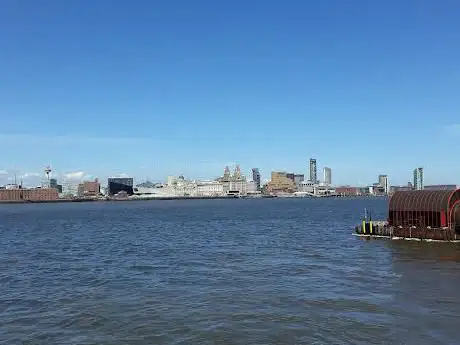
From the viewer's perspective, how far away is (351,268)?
40344 millimetres

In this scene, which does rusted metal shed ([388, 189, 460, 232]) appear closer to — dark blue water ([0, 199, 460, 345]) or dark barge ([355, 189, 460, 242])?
dark barge ([355, 189, 460, 242])

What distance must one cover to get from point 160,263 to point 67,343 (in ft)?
76.9

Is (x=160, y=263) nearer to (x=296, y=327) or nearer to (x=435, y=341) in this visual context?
(x=296, y=327)

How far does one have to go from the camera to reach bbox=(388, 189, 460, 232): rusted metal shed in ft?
181

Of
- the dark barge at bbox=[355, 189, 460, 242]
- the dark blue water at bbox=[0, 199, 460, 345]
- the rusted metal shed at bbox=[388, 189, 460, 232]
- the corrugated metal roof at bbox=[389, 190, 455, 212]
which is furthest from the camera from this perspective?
the corrugated metal roof at bbox=[389, 190, 455, 212]

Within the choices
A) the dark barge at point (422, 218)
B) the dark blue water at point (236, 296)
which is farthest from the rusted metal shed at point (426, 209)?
the dark blue water at point (236, 296)

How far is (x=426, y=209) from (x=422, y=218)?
131 centimetres

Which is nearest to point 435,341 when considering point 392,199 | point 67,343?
point 67,343

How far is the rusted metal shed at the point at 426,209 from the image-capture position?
55.2 meters

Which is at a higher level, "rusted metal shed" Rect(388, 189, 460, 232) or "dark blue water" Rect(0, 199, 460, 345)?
"rusted metal shed" Rect(388, 189, 460, 232)

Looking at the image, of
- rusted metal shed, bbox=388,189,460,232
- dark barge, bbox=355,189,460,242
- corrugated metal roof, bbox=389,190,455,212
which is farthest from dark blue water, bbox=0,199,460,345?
corrugated metal roof, bbox=389,190,455,212

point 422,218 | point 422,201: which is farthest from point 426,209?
point 422,218

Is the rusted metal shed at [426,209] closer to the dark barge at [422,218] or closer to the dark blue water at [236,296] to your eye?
the dark barge at [422,218]

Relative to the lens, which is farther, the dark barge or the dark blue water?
the dark barge
